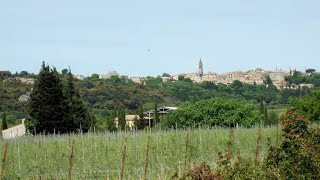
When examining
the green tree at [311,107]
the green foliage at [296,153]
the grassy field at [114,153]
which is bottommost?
the grassy field at [114,153]

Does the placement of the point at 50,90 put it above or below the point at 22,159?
above

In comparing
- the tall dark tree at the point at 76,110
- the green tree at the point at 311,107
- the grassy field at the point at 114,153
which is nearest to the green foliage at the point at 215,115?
the green tree at the point at 311,107

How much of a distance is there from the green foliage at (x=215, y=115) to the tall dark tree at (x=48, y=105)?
7.97m

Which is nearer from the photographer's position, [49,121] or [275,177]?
[275,177]

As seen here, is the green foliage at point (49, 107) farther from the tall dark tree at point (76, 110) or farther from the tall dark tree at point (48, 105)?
the tall dark tree at point (76, 110)

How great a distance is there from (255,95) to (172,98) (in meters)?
19.0

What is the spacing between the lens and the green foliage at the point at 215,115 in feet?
121

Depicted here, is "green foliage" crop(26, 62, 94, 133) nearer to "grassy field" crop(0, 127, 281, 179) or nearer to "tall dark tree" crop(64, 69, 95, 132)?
"tall dark tree" crop(64, 69, 95, 132)

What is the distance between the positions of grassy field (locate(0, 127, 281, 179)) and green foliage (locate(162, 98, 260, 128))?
11.4m

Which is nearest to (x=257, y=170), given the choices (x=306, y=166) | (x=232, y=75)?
(x=306, y=166)

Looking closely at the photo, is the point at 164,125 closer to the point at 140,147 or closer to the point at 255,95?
the point at 140,147

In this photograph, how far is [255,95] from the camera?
108 meters

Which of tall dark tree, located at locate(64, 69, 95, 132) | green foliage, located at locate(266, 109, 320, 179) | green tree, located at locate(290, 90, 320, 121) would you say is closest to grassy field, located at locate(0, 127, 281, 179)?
green foliage, located at locate(266, 109, 320, 179)

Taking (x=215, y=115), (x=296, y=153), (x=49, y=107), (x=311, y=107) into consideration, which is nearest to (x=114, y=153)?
(x=296, y=153)
